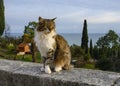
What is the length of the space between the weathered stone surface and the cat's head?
536 millimetres

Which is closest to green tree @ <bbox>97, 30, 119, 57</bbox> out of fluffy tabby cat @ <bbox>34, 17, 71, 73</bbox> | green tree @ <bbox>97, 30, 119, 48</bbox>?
green tree @ <bbox>97, 30, 119, 48</bbox>

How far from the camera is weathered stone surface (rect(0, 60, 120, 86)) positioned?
10.6 feet

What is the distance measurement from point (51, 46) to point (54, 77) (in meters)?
0.62

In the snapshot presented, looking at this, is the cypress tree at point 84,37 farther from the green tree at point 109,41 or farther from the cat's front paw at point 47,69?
the cat's front paw at point 47,69

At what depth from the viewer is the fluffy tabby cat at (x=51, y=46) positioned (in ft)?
13.0

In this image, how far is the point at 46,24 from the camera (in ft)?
13.2

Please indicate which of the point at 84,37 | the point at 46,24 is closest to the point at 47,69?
the point at 46,24

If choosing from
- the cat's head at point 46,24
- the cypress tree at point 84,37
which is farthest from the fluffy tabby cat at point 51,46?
the cypress tree at point 84,37

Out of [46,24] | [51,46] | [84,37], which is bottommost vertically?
[51,46]

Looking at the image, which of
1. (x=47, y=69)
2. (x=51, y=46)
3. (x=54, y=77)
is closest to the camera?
(x=54, y=77)

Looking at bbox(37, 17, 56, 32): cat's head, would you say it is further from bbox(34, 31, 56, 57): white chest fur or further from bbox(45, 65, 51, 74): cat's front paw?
bbox(45, 65, 51, 74): cat's front paw

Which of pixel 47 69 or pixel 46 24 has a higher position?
pixel 46 24

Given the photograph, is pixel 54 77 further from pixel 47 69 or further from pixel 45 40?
pixel 45 40

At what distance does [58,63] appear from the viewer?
4066 millimetres
